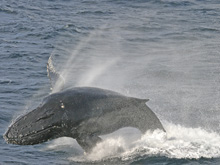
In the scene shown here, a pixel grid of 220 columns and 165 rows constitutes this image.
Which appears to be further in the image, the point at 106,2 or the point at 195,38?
the point at 106,2

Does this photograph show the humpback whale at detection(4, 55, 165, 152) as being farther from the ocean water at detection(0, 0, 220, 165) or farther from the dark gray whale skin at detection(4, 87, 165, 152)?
the ocean water at detection(0, 0, 220, 165)

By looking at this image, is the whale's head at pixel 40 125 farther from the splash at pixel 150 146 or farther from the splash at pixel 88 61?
the splash at pixel 88 61

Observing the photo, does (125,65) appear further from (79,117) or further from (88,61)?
(79,117)

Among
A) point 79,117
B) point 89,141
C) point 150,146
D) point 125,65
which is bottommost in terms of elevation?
point 125,65

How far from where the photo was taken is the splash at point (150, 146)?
1507cm

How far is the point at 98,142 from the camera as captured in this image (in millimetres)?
14227

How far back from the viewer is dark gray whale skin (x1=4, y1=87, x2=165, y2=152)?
1335 cm

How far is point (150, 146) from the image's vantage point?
1605 centimetres

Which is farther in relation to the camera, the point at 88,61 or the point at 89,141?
the point at 88,61

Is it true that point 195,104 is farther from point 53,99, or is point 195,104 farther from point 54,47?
point 54,47

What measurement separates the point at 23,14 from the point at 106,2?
958 cm

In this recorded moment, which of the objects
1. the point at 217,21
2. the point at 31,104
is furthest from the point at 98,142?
the point at 217,21

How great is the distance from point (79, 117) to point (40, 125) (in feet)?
3.80

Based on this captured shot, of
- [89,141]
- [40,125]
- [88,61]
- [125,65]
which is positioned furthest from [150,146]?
[88,61]
